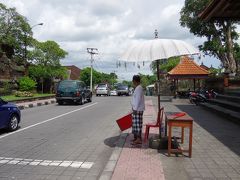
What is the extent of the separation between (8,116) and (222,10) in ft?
28.0

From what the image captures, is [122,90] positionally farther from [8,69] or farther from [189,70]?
[189,70]

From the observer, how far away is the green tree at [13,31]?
4688cm

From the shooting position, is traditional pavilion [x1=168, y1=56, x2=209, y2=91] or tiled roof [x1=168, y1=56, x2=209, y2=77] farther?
tiled roof [x1=168, y1=56, x2=209, y2=77]

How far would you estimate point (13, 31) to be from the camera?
157 feet

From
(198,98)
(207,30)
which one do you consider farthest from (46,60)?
(198,98)

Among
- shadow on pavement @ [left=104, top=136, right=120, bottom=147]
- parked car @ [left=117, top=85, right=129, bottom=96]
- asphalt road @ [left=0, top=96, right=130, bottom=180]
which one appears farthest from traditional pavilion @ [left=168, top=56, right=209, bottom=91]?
shadow on pavement @ [left=104, top=136, right=120, bottom=147]

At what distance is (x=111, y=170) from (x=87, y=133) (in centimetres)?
555

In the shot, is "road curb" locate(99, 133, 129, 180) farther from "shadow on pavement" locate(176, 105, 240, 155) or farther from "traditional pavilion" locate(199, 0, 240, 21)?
"traditional pavilion" locate(199, 0, 240, 21)

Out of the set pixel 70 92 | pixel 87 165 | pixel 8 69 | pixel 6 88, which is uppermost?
pixel 8 69

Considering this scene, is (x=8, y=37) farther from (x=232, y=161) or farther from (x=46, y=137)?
(x=232, y=161)

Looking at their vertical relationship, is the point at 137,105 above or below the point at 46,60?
below

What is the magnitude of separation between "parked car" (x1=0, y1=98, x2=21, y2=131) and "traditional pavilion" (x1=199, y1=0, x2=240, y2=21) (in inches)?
305

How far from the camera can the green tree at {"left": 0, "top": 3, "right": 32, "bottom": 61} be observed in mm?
46875

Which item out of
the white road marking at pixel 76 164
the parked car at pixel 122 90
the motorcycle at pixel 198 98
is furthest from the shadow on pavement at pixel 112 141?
the parked car at pixel 122 90
